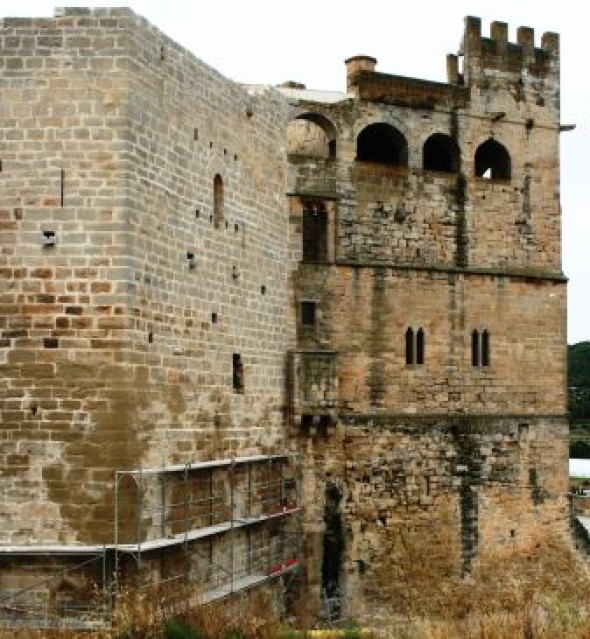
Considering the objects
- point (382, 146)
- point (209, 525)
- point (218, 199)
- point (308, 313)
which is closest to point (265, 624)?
point (209, 525)

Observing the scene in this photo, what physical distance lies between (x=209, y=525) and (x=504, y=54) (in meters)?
11.1

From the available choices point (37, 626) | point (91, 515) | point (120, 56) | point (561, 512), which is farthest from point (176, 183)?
point (561, 512)

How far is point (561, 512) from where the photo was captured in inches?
832

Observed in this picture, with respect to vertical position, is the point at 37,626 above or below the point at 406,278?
below

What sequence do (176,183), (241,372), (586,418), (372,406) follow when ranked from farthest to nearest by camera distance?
(586,418)
(372,406)
(241,372)
(176,183)

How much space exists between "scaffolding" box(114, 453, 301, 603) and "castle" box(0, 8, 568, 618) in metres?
0.04

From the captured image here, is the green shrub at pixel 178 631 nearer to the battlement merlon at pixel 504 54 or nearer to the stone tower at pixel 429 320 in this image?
the stone tower at pixel 429 320

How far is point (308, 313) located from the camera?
1889 centimetres

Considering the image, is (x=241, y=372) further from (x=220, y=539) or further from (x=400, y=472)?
(x=400, y=472)

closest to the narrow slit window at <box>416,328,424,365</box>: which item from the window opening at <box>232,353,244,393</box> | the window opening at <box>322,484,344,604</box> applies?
the window opening at <box>322,484,344,604</box>

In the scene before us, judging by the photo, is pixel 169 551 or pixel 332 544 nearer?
pixel 169 551

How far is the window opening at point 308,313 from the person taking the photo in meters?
18.8

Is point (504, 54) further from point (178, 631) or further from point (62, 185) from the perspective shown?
point (178, 631)

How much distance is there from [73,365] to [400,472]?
7.88m
